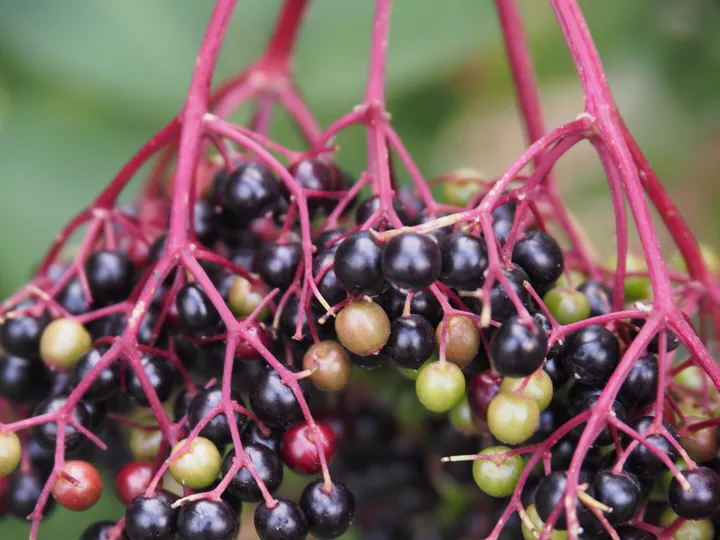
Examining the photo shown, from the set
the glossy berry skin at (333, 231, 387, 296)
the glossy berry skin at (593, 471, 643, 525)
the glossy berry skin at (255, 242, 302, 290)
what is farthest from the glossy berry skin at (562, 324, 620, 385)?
the glossy berry skin at (255, 242, 302, 290)

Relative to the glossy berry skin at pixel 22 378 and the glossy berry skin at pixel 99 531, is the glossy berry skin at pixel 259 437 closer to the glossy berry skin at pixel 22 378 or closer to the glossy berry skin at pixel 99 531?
the glossy berry skin at pixel 99 531

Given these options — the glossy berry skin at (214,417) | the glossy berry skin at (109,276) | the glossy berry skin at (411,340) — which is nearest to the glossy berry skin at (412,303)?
the glossy berry skin at (411,340)

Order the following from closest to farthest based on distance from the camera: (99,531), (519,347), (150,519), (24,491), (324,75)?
(519,347) → (150,519) → (99,531) → (24,491) → (324,75)

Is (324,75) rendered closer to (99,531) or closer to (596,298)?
(596,298)

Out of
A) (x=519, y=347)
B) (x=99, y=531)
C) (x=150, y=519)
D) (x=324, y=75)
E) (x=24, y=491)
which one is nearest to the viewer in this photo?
(x=519, y=347)

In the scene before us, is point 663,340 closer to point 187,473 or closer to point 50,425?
point 187,473

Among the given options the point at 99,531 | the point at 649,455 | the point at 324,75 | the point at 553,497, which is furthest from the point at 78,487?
the point at 324,75
